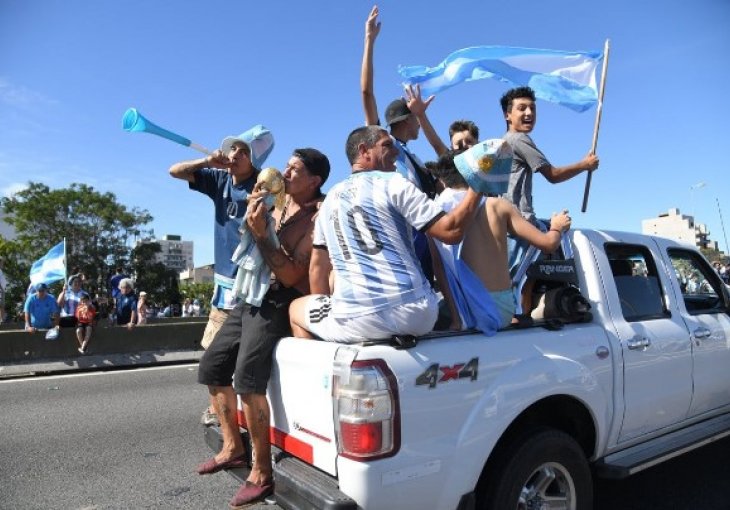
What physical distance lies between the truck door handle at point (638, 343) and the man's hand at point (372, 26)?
9.11 feet

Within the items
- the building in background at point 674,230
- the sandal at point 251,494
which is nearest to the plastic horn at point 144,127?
the sandal at point 251,494

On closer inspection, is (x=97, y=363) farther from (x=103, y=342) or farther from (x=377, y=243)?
(x=377, y=243)

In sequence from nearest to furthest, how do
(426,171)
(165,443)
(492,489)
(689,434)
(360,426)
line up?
1. (360,426)
2. (492,489)
3. (689,434)
4. (426,171)
5. (165,443)

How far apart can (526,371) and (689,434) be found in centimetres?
166

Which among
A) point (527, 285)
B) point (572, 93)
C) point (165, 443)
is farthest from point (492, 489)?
point (572, 93)

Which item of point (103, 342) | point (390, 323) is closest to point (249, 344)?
point (390, 323)

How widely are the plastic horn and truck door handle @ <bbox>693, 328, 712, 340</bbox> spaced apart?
3.60 m

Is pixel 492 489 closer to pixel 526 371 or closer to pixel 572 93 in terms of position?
pixel 526 371

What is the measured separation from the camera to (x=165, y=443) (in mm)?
4961

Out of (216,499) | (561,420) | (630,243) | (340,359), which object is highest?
(630,243)

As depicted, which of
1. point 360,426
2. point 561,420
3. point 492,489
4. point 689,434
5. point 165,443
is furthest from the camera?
point 165,443

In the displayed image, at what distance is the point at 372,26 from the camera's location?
13.0 ft

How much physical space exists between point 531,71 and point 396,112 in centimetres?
177

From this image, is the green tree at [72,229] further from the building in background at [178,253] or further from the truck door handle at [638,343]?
the building in background at [178,253]
